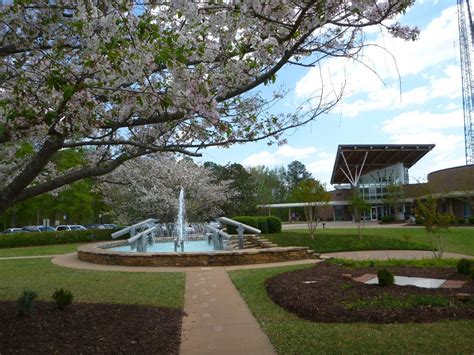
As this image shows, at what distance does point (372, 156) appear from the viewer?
5322cm

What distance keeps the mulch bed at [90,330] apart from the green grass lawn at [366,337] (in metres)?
1.38

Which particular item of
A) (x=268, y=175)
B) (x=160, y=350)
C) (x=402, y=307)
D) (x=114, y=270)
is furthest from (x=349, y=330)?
(x=268, y=175)

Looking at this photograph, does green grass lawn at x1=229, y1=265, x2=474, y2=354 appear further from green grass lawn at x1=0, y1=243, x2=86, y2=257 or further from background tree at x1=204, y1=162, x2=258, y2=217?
background tree at x1=204, y1=162, x2=258, y2=217

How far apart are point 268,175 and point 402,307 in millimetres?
72960

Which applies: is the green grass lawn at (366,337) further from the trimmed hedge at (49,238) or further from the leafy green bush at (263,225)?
the trimmed hedge at (49,238)

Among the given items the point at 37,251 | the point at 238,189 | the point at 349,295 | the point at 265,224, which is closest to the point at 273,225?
the point at 265,224

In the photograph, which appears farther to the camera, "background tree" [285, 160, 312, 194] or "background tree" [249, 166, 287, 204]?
"background tree" [285, 160, 312, 194]

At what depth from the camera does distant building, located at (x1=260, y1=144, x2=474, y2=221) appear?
4097 cm

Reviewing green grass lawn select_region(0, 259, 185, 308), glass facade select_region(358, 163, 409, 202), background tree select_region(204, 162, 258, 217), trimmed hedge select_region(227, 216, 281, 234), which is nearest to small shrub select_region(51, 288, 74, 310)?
green grass lawn select_region(0, 259, 185, 308)

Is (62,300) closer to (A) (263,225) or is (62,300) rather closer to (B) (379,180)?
(A) (263,225)

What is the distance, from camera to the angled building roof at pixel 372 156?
49.6m

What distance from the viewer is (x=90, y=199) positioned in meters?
39.1

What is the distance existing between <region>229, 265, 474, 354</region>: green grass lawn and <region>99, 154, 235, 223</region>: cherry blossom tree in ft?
66.1

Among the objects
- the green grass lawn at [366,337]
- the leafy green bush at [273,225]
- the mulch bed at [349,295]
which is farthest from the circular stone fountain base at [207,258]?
the leafy green bush at [273,225]
